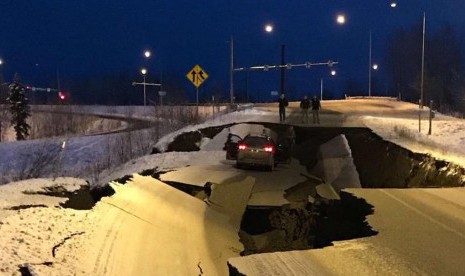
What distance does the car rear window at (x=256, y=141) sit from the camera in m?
23.4

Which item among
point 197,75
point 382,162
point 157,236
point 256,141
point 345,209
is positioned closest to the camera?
point 157,236

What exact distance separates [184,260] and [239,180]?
9842 millimetres

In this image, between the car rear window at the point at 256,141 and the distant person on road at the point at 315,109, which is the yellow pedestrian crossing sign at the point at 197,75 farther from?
the car rear window at the point at 256,141

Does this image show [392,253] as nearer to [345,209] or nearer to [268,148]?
[345,209]

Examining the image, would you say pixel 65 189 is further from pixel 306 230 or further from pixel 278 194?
pixel 278 194

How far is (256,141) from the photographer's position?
23.5 metres

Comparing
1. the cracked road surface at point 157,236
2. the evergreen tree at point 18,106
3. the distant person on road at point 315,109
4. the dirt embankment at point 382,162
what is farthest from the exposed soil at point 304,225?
the evergreen tree at point 18,106

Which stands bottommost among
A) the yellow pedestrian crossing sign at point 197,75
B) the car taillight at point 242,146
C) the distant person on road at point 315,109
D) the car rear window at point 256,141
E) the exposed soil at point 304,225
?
the exposed soil at point 304,225

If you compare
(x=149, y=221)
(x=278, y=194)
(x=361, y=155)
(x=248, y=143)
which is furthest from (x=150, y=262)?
(x=361, y=155)

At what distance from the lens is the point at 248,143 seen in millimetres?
23438

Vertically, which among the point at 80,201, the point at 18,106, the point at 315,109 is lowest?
the point at 80,201

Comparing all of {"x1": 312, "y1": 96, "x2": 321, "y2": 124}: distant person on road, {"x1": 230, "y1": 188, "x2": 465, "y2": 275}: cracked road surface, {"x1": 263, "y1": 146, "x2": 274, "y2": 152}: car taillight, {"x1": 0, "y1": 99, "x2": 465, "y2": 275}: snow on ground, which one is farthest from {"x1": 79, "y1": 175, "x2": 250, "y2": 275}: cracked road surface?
{"x1": 312, "y1": 96, "x2": 321, "y2": 124}: distant person on road

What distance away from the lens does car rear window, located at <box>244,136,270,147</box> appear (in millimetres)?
23359

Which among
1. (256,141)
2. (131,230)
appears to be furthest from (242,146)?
(131,230)
